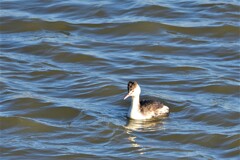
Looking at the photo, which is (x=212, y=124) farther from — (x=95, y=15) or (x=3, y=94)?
(x=95, y=15)

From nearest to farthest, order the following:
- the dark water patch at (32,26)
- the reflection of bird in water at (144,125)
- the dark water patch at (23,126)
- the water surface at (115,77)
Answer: the water surface at (115,77)
the dark water patch at (23,126)
the reflection of bird in water at (144,125)
the dark water patch at (32,26)

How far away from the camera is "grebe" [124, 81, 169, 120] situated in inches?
555

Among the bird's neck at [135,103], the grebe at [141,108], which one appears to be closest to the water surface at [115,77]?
the grebe at [141,108]

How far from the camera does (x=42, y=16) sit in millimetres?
19125

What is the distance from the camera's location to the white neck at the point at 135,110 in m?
14.2

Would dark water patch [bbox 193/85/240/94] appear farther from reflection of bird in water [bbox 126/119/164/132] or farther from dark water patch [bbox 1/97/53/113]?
dark water patch [bbox 1/97/53/113]

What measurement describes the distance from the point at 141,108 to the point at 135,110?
0.13 m

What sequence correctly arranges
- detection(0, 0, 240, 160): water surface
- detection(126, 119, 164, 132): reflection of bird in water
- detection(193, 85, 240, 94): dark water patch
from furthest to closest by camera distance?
detection(193, 85, 240, 94): dark water patch < detection(126, 119, 164, 132): reflection of bird in water < detection(0, 0, 240, 160): water surface

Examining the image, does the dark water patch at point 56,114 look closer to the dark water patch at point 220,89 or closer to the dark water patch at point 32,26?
the dark water patch at point 220,89

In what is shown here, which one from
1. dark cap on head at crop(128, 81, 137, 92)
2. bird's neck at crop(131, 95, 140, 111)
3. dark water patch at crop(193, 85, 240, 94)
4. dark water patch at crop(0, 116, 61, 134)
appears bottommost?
dark water patch at crop(0, 116, 61, 134)

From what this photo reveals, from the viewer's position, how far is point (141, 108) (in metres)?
14.2

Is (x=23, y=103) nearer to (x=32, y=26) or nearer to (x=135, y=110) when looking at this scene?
(x=135, y=110)

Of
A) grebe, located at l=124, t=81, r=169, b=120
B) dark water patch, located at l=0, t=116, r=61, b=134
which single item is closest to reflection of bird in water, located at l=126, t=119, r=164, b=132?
grebe, located at l=124, t=81, r=169, b=120

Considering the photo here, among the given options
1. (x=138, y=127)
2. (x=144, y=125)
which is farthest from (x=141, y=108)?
(x=138, y=127)
